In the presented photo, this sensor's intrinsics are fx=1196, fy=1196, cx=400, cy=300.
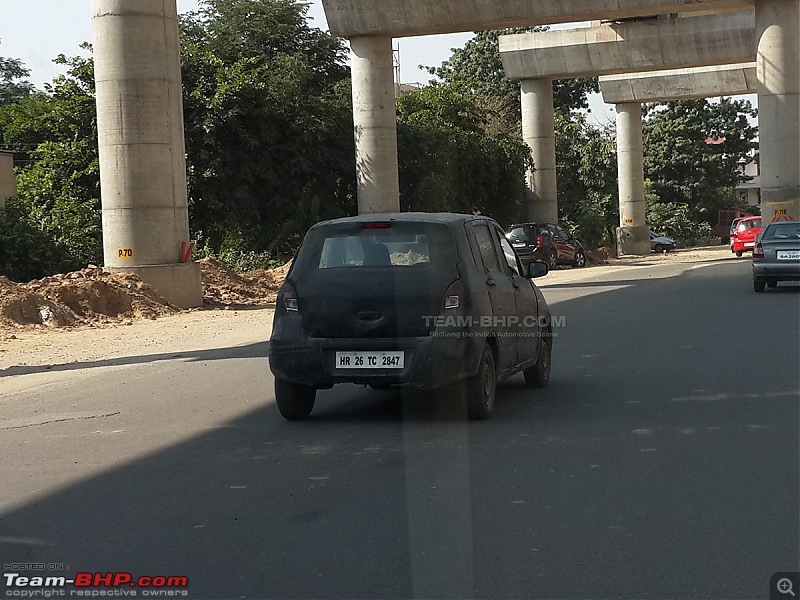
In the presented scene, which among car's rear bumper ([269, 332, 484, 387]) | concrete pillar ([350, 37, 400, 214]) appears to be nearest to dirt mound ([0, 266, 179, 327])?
car's rear bumper ([269, 332, 484, 387])

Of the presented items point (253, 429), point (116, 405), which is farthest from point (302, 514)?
point (116, 405)

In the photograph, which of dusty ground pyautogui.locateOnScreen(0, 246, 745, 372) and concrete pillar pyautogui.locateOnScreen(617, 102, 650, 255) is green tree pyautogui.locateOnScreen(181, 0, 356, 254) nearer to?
dusty ground pyautogui.locateOnScreen(0, 246, 745, 372)

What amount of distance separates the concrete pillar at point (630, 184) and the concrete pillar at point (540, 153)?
881 centimetres

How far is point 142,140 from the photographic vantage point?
23.1m

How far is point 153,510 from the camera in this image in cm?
683

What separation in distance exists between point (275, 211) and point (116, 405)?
2624 centimetres

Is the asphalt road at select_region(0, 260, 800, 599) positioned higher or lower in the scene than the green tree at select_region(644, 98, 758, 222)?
lower

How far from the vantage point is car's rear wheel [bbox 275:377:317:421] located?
978cm

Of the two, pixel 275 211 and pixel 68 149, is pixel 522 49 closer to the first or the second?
pixel 275 211

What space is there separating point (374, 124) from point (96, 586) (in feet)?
101

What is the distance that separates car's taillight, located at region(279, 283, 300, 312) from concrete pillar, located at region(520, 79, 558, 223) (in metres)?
38.6

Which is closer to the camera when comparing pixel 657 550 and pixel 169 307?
pixel 657 550

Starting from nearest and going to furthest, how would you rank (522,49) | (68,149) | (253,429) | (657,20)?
(253,429), (68,149), (657,20), (522,49)

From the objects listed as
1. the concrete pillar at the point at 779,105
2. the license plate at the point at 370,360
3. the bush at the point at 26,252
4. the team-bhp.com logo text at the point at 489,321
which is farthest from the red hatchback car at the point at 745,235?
the license plate at the point at 370,360
